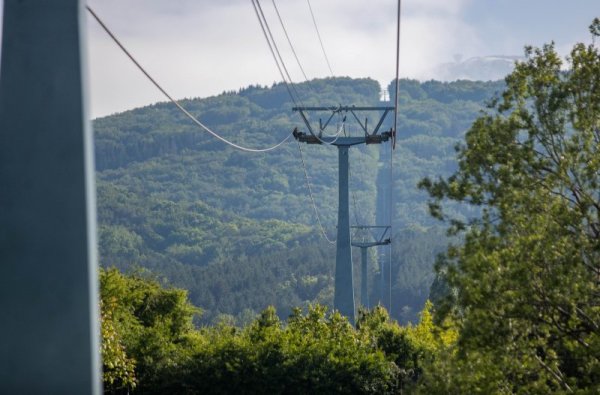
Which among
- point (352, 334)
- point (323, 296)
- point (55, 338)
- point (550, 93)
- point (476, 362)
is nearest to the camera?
point (55, 338)

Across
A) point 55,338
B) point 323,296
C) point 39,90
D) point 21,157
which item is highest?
point 39,90

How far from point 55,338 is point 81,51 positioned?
52.6 inches

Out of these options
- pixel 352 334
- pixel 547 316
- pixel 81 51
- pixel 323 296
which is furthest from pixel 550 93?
pixel 323 296

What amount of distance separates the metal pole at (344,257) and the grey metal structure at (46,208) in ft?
103

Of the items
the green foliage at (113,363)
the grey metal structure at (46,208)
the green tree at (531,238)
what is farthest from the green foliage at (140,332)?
the grey metal structure at (46,208)

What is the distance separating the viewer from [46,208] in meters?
4.66

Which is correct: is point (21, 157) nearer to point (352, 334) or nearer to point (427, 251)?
point (352, 334)

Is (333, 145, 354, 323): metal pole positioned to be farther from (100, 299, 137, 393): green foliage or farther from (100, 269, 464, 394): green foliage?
(100, 299, 137, 393): green foliage

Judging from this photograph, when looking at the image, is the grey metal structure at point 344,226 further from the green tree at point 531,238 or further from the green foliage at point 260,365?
the green tree at point 531,238

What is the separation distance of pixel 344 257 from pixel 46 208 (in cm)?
3212

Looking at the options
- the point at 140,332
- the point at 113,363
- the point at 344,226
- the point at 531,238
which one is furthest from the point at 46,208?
the point at 344,226

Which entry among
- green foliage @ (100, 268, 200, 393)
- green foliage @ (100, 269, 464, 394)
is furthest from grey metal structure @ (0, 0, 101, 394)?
green foliage @ (100, 268, 200, 393)

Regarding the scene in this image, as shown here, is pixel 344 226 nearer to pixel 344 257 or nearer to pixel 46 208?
pixel 344 257

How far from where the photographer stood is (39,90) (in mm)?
4734
